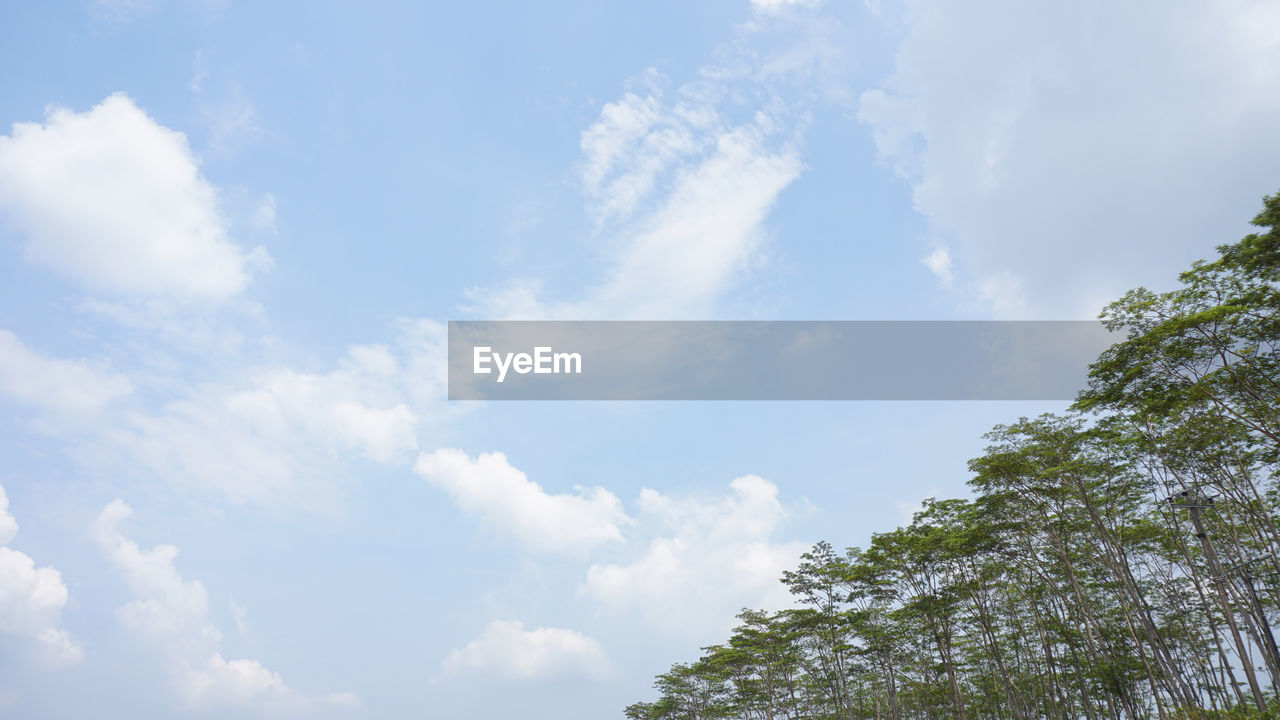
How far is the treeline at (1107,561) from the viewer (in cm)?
1395

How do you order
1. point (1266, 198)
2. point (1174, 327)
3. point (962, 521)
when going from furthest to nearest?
point (962, 521) < point (1174, 327) < point (1266, 198)

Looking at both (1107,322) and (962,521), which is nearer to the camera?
(1107,322)

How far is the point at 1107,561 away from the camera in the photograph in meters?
19.7

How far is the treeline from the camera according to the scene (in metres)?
13.9

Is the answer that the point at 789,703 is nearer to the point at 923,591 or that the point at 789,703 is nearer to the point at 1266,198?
the point at 923,591

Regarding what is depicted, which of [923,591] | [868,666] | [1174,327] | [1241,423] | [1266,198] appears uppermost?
[1266,198]

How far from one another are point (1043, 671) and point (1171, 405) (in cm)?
2478

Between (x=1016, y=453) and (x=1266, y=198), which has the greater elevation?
(x=1266, y=198)

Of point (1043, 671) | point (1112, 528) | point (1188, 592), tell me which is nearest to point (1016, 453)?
point (1112, 528)

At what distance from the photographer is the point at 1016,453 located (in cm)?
1900

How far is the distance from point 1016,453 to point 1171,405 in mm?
4678

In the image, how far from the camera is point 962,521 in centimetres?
2284

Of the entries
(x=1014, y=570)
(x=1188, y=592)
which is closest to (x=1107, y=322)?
(x=1014, y=570)

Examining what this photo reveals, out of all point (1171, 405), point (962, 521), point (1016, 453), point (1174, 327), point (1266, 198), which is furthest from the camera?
point (962, 521)
